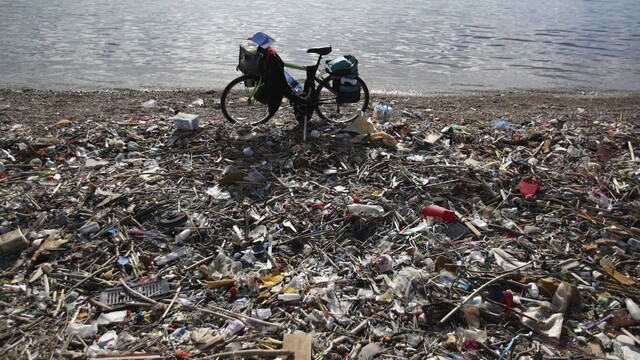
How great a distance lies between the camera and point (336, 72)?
21.9ft

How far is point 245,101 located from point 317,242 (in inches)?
141

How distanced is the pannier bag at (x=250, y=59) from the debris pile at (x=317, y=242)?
910mm

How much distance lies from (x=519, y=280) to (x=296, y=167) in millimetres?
2819

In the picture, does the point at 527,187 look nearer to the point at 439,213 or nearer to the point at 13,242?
the point at 439,213

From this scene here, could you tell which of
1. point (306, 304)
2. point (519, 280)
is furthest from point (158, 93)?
point (519, 280)

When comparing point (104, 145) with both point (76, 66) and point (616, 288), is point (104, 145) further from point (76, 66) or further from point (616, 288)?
point (76, 66)

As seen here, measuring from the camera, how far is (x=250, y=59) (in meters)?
6.29

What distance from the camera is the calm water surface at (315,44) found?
12680 mm

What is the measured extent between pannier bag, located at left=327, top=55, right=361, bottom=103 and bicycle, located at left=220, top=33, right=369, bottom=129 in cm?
1

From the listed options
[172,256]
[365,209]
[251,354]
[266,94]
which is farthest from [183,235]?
[266,94]

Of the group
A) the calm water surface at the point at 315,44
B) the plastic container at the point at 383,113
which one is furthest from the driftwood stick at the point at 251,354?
the calm water surface at the point at 315,44

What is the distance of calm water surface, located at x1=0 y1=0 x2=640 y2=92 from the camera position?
1268 centimetres

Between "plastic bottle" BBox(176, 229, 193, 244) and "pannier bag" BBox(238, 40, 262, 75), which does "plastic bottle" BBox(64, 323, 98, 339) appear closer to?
"plastic bottle" BBox(176, 229, 193, 244)

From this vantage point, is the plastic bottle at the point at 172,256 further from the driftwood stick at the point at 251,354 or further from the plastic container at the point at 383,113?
the plastic container at the point at 383,113
